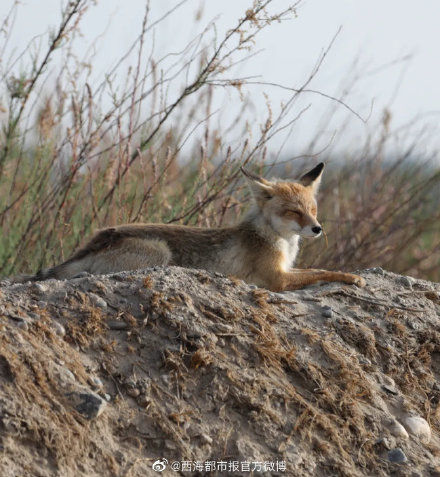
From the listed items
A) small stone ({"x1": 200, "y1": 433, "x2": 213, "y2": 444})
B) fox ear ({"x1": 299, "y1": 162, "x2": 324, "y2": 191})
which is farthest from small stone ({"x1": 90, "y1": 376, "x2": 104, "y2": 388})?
fox ear ({"x1": 299, "y1": 162, "x2": 324, "y2": 191})

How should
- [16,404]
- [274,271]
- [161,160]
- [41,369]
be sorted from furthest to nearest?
1. [161,160]
2. [274,271]
3. [41,369]
4. [16,404]

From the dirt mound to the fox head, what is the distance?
4.22 ft

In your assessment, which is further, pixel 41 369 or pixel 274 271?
pixel 274 271

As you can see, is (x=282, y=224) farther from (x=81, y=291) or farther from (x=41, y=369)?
(x=41, y=369)

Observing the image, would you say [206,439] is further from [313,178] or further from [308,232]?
[313,178]

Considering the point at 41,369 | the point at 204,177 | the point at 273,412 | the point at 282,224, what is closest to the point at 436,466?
the point at 273,412

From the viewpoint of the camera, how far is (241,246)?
272 inches

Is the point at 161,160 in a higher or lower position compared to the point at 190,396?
higher

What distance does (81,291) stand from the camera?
482 centimetres

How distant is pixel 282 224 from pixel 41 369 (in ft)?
11.5

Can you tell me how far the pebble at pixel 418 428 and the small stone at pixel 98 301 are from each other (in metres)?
2.11

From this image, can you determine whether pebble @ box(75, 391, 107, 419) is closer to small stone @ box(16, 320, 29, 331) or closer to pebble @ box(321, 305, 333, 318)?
small stone @ box(16, 320, 29, 331)

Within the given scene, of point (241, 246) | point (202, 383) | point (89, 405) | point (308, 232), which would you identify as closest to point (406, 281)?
point (308, 232)

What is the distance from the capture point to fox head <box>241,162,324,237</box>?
6.86 metres
